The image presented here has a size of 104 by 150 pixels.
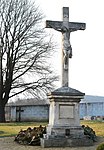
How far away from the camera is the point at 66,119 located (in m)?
13.2

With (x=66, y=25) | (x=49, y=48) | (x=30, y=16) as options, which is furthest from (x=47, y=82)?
(x=66, y=25)

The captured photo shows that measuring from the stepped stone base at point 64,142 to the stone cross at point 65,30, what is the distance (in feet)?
7.04

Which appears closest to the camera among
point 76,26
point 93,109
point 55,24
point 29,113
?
point 55,24

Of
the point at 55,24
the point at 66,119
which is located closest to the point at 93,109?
the point at 55,24

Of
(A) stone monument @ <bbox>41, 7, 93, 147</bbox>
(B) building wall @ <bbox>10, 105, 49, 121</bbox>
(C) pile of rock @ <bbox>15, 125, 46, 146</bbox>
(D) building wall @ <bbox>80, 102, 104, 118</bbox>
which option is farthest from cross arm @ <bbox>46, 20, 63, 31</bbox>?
(D) building wall @ <bbox>80, 102, 104, 118</bbox>

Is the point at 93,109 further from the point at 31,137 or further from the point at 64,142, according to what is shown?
the point at 64,142

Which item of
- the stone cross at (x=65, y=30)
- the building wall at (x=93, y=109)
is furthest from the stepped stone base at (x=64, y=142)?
the building wall at (x=93, y=109)

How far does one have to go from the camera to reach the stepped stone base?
12.7 m

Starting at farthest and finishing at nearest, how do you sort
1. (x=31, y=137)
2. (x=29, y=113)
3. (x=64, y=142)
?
(x=29, y=113) → (x=31, y=137) → (x=64, y=142)

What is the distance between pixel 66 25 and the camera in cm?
1435

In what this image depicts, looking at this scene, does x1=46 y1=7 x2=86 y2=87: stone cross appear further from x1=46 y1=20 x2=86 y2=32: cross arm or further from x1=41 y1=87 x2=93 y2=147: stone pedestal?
x1=41 y1=87 x2=93 y2=147: stone pedestal

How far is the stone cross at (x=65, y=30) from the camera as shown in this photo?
45.7 feet

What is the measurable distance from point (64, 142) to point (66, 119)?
0.91m

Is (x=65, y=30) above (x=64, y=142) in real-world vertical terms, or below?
above
